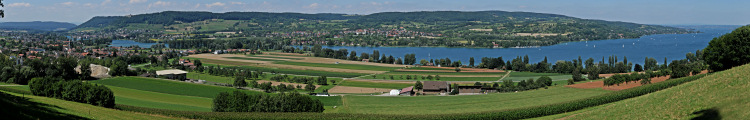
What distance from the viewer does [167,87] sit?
1793 inches

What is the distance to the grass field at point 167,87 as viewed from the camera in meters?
42.7

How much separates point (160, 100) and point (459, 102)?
72.6 ft

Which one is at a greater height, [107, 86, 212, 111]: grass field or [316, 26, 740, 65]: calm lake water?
[316, 26, 740, 65]: calm lake water

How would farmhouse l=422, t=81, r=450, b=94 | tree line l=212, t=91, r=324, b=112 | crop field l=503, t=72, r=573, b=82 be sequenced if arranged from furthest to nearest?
crop field l=503, t=72, r=573, b=82, farmhouse l=422, t=81, r=450, b=94, tree line l=212, t=91, r=324, b=112

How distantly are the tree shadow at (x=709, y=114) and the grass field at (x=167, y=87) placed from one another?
→ 33.6 m

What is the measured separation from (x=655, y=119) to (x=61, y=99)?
99.5 ft

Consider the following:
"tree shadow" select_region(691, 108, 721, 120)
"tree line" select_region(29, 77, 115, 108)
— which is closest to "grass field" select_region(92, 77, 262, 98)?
"tree line" select_region(29, 77, 115, 108)

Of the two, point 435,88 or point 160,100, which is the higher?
point 435,88

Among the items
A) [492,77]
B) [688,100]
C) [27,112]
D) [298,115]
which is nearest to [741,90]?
[688,100]

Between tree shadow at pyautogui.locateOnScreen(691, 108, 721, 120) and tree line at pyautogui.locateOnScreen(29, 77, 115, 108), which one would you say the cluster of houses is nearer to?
tree line at pyautogui.locateOnScreen(29, 77, 115, 108)

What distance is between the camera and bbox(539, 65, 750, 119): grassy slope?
669 inches

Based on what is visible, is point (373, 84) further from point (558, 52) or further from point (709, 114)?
point (558, 52)

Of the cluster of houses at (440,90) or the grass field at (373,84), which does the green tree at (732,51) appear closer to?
the cluster of houses at (440,90)

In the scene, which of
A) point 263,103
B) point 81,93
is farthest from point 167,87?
point 263,103
